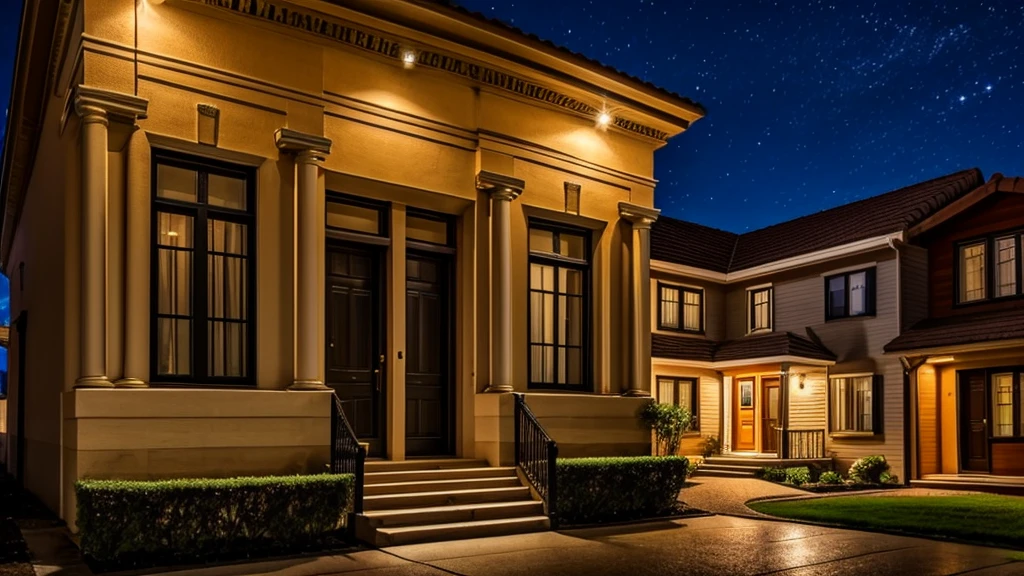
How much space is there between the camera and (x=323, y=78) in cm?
1020

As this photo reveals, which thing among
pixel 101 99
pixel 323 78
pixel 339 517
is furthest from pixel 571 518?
pixel 101 99

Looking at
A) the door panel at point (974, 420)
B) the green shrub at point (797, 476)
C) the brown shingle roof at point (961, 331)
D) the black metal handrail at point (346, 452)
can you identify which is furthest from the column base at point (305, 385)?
the door panel at point (974, 420)

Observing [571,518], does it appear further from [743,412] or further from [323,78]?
[743,412]

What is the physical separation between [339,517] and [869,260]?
15.9 metres

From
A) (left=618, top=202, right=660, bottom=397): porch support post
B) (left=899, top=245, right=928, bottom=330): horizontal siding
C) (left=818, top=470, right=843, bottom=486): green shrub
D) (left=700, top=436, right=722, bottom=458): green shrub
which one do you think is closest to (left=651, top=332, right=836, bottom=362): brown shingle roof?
(left=700, top=436, right=722, bottom=458): green shrub

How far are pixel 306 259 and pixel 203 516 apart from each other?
299 cm

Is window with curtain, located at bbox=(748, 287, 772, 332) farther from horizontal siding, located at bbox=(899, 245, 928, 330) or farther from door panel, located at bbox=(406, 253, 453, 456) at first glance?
door panel, located at bbox=(406, 253, 453, 456)

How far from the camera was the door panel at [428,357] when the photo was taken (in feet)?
36.7

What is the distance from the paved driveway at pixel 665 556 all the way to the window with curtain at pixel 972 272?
1114 centimetres

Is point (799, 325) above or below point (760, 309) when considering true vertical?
below

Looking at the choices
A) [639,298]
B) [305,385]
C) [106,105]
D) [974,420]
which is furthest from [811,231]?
[106,105]

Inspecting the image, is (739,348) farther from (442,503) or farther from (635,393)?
(442,503)

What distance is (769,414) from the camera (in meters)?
22.7

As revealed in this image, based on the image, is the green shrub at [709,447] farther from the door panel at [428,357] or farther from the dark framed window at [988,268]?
the door panel at [428,357]
